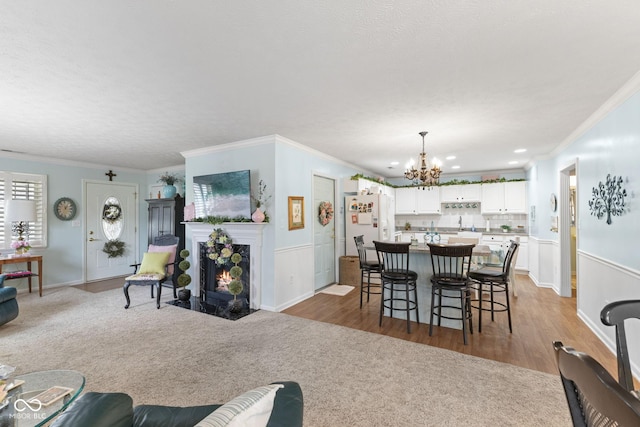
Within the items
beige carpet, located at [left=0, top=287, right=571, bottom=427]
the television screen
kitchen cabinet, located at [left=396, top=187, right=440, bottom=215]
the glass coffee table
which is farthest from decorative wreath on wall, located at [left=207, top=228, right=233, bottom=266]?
kitchen cabinet, located at [left=396, top=187, right=440, bottom=215]

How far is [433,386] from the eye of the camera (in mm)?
2320

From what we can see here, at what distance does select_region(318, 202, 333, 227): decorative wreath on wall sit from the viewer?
17.4ft

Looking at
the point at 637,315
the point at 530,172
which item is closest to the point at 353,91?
the point at 637,315

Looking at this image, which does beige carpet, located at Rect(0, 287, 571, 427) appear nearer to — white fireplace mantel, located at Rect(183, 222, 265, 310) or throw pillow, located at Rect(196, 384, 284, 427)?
white fireplace mantel, located at Rect(183, 222, 265, 310)

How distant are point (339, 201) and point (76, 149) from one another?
4.77 m

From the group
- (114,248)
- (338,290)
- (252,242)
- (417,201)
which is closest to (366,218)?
(338,290)

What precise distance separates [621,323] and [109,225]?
8098 mm

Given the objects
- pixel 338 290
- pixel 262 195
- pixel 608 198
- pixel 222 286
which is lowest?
pixel 338 290

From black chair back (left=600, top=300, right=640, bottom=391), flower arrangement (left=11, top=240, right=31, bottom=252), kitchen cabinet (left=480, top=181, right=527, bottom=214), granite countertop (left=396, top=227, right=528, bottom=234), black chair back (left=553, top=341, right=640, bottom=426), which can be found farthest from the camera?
granite countertop (left=396, top=227, right=528, bottom=234)

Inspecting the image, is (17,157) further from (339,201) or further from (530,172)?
(530,172)

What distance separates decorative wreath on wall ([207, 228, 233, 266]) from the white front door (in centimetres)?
314

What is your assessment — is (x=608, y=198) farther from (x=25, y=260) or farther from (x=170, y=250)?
(x=25, y=260)

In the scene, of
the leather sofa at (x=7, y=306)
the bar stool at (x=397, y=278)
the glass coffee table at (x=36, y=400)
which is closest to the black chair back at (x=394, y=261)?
the bar stool at (x=397, y=278)

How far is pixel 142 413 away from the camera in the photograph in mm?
1234
